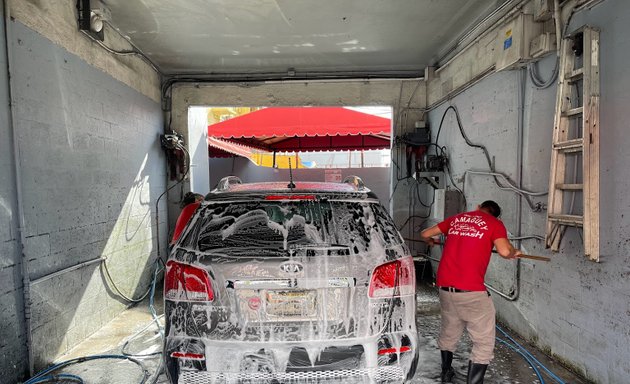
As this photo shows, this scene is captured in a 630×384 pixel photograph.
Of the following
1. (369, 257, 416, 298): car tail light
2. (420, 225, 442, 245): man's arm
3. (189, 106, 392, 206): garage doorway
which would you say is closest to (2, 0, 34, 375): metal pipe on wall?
(369, 257, 416, 298): car tail light

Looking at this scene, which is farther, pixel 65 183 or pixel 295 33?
pixel 295 33

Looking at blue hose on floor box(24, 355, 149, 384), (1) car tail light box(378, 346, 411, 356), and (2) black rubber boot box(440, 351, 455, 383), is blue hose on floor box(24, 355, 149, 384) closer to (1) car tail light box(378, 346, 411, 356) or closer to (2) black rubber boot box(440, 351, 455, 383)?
(1) car tail light box(378, 346, 411, 356)

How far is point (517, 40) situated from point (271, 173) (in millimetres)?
10511

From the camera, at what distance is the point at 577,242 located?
319 cm

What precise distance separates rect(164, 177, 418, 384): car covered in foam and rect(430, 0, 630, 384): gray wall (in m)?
1.68

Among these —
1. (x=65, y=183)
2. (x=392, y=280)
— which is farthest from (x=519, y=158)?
(x=65, y=183)

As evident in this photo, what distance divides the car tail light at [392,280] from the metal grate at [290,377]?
0.44 metres

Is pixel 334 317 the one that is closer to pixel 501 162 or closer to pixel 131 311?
pixel 501 162

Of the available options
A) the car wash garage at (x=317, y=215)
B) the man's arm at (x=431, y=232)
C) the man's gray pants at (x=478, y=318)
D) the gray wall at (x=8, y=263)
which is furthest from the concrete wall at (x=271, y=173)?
the gray wall at (x=8, y=263)

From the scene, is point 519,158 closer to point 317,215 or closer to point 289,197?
point 317,215

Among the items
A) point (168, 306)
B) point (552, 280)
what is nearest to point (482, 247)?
point (552, 280)

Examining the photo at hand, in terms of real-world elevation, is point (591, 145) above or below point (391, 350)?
above

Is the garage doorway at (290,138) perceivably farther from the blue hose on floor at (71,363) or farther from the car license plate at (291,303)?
the car license plate at (291,303)

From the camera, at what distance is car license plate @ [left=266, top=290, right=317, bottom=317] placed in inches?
87.0
